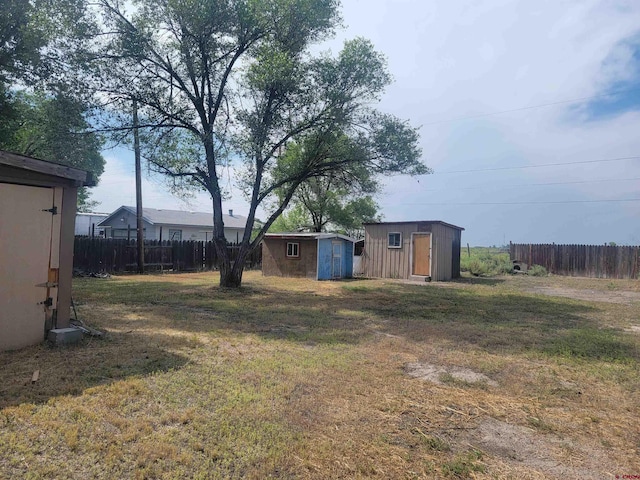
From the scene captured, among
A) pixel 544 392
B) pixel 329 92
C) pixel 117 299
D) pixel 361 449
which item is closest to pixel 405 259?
pixel 329 92

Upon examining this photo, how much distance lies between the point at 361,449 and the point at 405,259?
1549 cm

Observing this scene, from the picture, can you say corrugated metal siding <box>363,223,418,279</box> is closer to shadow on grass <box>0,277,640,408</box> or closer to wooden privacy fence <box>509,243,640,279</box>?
shadow on grass <box>0,277,640,408</box>

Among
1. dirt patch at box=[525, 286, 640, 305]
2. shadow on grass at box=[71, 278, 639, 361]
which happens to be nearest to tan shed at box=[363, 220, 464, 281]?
shadow on grass at box=[71, 278, 639, 361]

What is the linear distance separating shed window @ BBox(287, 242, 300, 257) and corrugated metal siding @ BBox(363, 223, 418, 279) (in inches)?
145

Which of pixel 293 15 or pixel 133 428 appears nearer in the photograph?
pixel 133 428

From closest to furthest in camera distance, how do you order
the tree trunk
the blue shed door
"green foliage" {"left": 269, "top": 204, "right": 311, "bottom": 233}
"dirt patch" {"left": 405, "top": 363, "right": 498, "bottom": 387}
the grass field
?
the grass field
"dirt patch" {"left": 405, "top": 363, "right": 498, "bottom": 387}
the tree trunk
the blue shed door
"green foliage" {"left": 269, "top": 204, "right": 311, "bottom": 233}

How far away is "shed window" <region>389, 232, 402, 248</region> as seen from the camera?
59.6 ft

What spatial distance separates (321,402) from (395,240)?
49.5 feet

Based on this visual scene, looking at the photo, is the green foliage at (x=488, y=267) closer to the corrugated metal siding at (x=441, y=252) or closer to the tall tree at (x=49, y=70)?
the corrugated metal siding at (x=441, y=252)

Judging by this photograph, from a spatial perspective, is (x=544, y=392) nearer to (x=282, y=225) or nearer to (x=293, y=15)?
(x=293, y=15)

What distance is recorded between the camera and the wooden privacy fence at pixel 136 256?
56.7 feet

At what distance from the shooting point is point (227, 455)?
2.72 meters

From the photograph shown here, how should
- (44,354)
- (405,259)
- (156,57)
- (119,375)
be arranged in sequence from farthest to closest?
(405,259) < (156,57) < (44,354) < (119,375)

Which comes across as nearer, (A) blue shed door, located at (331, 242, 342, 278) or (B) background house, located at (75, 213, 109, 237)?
(A) blue shed door, located at (331, 242, 342, 278)
